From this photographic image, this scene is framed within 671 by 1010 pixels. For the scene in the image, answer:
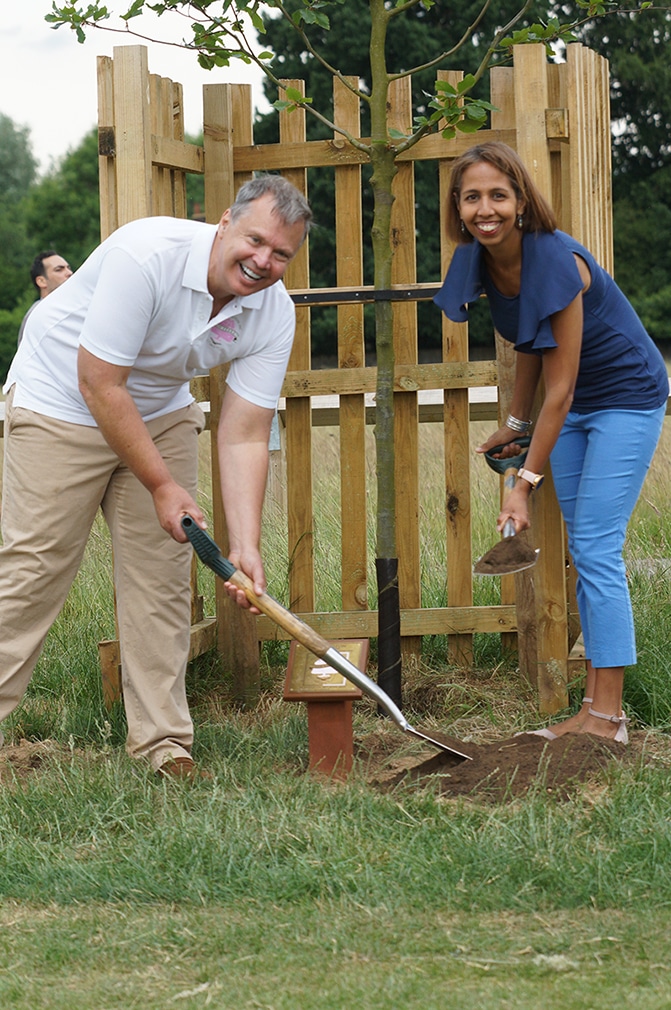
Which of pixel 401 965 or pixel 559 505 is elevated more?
pixel 559 505

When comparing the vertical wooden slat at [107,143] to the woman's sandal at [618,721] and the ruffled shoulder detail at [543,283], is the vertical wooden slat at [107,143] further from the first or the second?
the woman's sandal at [618,721]

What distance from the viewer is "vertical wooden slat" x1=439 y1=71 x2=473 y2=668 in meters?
4.45

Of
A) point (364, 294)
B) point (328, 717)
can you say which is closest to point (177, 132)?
point (364, 294)

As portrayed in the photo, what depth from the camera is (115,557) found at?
12.0ft

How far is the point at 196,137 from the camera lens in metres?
56.0

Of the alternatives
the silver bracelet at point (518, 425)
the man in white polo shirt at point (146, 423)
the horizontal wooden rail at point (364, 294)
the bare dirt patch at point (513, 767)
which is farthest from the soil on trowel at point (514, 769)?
the horizontal wooden rail at point (364, 294)

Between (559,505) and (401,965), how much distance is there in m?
2.00

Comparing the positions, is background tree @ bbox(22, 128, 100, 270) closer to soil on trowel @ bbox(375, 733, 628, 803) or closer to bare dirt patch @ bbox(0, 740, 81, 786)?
bare dirt patch @ bbox(0, 740, 81, 786)

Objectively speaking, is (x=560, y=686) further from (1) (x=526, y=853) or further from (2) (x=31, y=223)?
(2) (x=31, y=223)

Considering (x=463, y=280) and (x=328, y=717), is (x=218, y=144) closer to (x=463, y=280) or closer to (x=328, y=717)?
(x=463, y=280)

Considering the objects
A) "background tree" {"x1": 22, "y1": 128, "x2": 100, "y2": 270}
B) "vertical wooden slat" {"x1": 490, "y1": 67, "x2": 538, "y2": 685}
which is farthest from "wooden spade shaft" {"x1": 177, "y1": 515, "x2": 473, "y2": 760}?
"background tree" {"x1": 22, "y1": 128, "x2": 100, "y2": 270}

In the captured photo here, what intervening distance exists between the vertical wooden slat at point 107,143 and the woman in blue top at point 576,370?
1234 mm

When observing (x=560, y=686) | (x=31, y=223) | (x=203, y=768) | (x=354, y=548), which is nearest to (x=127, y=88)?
(x=354, y=548)

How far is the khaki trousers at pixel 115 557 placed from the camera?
3455mm
